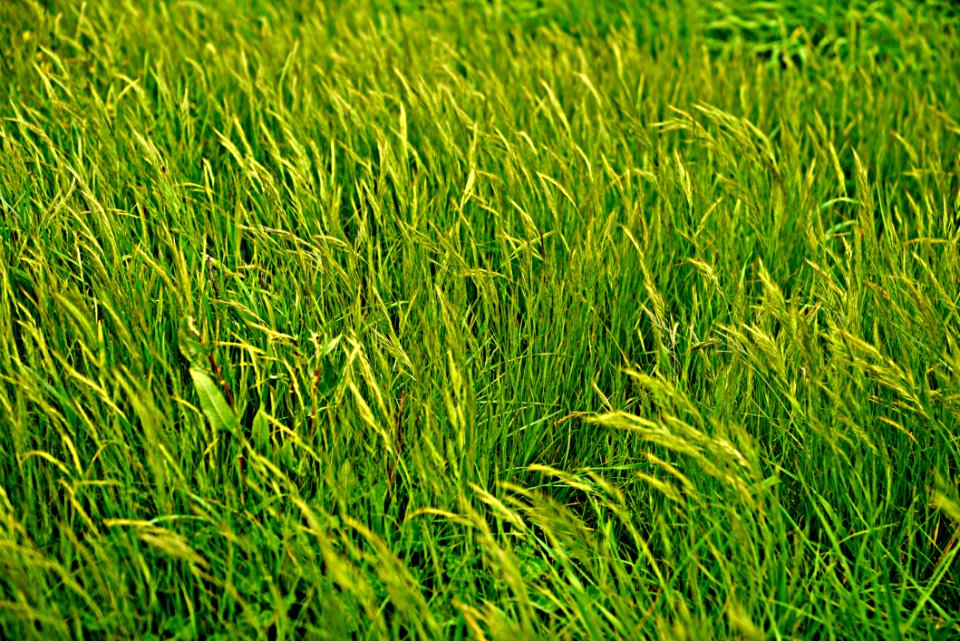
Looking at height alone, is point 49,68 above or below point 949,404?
above

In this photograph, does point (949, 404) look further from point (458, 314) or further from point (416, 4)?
point (416, 4)

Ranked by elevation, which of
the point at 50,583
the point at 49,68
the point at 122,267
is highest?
the point at 49,68

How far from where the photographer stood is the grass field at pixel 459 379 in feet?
4.48

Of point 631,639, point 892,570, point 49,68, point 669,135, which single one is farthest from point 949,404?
point 49,68

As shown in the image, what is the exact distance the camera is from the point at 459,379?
1538 mm

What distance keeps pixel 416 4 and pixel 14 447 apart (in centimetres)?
301

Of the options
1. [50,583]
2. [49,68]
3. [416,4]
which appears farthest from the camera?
[416,4]

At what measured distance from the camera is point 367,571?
1.47 m

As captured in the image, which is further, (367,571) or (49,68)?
(49,68)

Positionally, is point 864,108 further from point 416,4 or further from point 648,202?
point 416,4

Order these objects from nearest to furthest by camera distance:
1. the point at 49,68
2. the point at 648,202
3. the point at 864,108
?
1. the point at 648,202
2. the point at 49,68
3. the point at 864,108

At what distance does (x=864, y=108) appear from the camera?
2941 mm

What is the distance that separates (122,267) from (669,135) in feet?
5.48

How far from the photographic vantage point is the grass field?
4.48 feet
